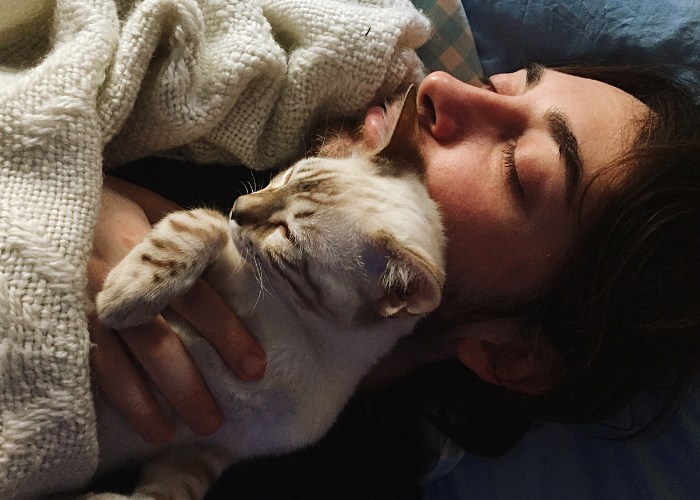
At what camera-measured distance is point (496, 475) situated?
47.4 inches

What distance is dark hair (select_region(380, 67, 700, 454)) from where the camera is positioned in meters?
0.83

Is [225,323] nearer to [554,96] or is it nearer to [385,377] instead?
[385,377]

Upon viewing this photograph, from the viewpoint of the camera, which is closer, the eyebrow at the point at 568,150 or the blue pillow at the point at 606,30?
the eyebrow at the point at 568,150

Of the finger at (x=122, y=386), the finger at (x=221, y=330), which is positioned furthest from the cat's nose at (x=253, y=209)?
the finger at (x=122, y=386)

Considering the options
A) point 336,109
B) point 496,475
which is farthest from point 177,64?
point 496,475

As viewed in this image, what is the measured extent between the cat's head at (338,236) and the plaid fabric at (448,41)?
0.38m

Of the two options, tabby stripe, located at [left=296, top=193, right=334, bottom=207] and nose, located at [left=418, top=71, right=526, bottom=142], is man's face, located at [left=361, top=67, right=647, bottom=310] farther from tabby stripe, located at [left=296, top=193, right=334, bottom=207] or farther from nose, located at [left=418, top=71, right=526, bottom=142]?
tabby stripe, located at [left=296, top=193, right=334, bottom=207]

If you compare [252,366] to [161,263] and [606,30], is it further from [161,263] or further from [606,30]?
[606,30]

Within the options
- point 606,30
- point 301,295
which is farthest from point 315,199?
point 606,30

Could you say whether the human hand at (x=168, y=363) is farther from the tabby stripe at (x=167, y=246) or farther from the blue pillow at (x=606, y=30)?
the blue pillow at (x=606, y=30)

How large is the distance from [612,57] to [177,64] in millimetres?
818

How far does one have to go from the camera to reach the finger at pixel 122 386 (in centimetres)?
74

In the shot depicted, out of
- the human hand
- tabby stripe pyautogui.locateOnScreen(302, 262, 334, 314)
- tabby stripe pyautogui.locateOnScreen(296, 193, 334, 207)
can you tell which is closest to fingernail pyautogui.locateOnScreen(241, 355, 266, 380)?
the human hand

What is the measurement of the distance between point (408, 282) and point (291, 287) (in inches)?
6.9
